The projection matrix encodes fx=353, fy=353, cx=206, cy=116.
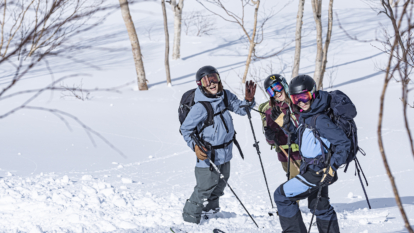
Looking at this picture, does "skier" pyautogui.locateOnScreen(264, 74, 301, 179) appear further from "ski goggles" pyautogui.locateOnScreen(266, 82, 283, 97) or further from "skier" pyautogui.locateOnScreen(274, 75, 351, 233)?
"skier" pyautogui.locateOnScreen(274, 75, 351, 233)

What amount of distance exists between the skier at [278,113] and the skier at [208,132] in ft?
1.15

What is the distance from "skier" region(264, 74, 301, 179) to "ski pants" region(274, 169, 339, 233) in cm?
75

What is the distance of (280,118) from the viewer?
146 inches

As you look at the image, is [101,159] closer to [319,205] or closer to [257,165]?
[257,165]

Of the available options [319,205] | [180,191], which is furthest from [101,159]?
[319,205]

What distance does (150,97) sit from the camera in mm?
11070

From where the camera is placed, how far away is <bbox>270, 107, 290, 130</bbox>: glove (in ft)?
11.9

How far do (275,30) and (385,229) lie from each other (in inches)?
793

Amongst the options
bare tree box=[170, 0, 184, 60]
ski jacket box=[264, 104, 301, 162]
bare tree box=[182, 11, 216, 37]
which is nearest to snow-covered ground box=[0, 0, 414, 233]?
ski jacket box=[264, 104, 301, 162]

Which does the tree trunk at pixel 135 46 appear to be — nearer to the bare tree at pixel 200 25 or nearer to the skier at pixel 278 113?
the skier at pixel 278 113

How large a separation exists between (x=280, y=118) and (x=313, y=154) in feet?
2.57

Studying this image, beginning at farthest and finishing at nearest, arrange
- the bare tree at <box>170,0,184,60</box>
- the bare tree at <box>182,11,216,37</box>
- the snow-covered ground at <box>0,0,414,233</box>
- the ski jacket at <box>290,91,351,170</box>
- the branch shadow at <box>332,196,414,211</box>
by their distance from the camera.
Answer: the bare tree at <box>182,11,216,37</box> < the bare tree at <box>170,0,184,60</box> < the branch shadow at <box>332,196,414,211</box> < the snow-covered ground at <box>0,0,414,233</box> < the ski jacket at <box>290,91,351,170</box>

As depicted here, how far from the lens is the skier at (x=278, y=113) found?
3715 mm

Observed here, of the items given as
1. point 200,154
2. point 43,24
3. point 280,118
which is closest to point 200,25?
point 280,118
